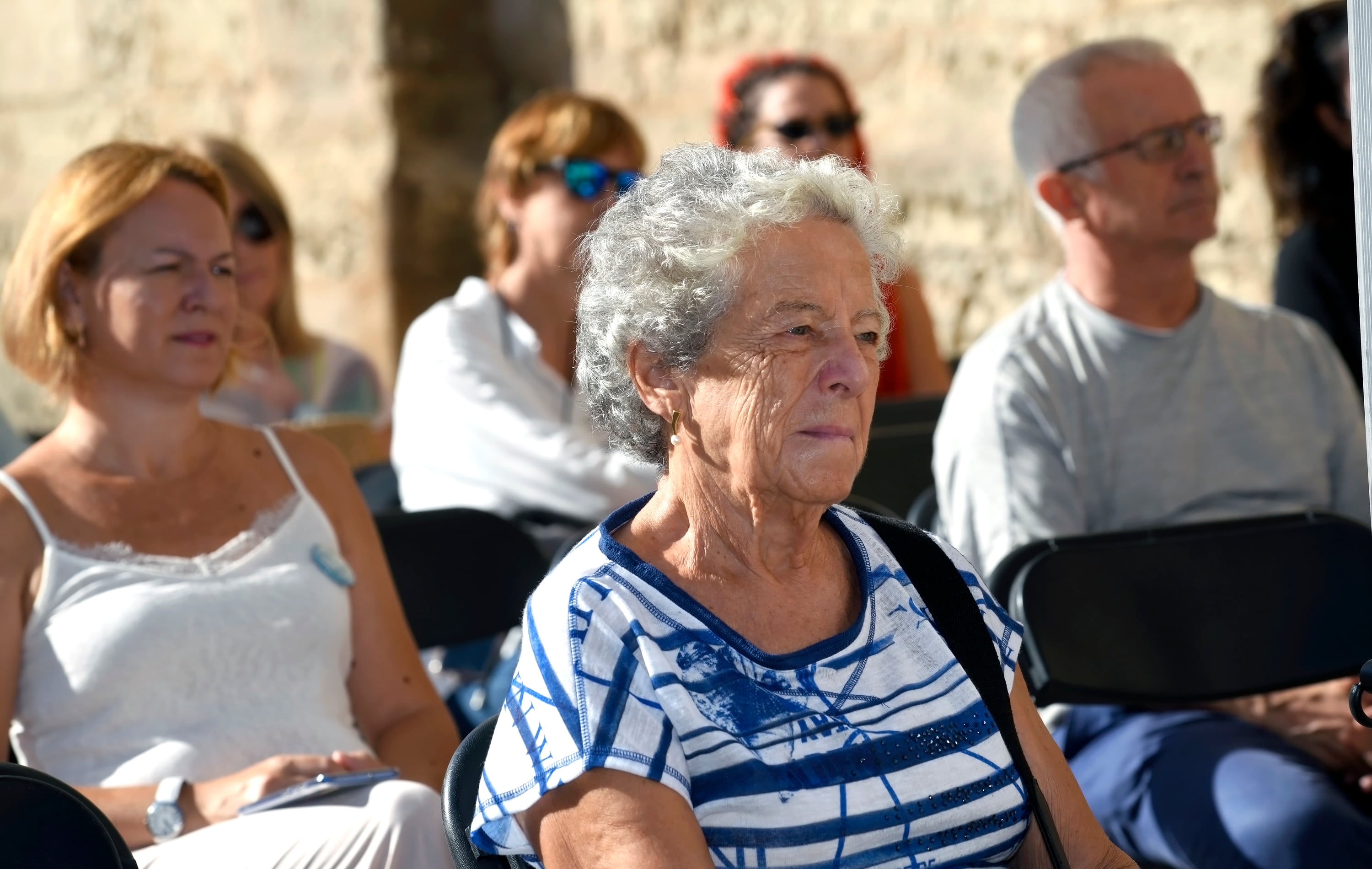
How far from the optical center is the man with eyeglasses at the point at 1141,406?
2516 mm

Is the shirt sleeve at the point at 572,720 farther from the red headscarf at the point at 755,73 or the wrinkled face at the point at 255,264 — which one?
the red headscarf at the point at 755,73

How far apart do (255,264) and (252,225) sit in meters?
0.11

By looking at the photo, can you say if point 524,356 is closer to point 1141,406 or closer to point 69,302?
point 69,302

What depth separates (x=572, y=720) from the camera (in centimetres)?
154

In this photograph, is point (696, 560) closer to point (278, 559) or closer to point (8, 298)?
point (278, 559)

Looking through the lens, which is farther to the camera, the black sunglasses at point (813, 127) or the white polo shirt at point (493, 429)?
the black sunglasses at point (813, 127)

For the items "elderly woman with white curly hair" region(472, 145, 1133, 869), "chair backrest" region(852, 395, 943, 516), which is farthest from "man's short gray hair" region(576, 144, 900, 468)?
"chair backrest" region(852, 395, 943, 516)

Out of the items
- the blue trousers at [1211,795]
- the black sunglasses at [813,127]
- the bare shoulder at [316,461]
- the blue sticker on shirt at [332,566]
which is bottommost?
the blue trousers at [1211,795]

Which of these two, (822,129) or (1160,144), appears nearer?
(1160,144)

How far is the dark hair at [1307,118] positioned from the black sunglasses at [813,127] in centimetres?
109

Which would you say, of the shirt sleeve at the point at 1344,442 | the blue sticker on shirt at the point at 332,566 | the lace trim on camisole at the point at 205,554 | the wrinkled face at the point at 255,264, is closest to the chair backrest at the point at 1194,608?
the shirt sleeve at the point at 1344,442

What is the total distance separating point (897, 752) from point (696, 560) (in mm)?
305

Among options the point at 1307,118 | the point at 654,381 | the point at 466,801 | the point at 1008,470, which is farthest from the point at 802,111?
the point at 466,801

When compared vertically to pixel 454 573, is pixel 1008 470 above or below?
above
